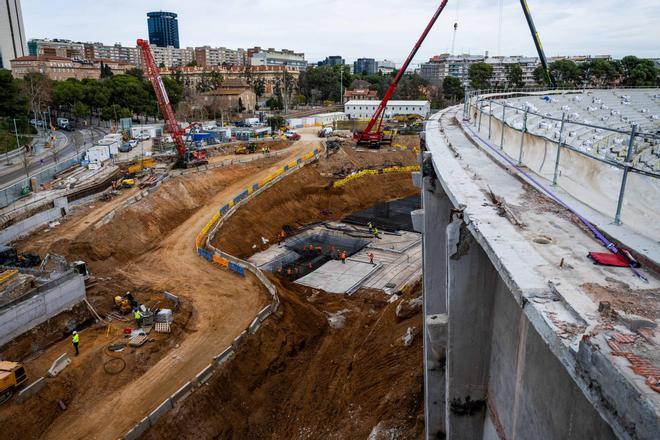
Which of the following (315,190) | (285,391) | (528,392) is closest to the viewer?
(528,392)

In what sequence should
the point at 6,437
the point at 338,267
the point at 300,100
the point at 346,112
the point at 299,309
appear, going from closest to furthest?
the point at 6,437 → the point at 299,309 → the point at 338,267 → the point at 346,112 → the point at 300,100

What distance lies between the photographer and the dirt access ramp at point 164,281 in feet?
50.2

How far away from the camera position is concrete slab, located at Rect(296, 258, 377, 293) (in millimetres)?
28078

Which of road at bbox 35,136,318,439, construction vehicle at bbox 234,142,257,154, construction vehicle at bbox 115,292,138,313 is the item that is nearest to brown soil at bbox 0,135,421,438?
road at bbox 35,136,318,439

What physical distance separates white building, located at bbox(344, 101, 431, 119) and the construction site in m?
34.9

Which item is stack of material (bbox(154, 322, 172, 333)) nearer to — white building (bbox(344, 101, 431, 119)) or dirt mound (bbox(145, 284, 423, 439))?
dirt mound (bbox(145, 284, 423, 439))

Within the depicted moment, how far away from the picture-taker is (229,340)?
62.4ft

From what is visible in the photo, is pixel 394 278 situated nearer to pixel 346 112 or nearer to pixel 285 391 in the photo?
pixel 285 391

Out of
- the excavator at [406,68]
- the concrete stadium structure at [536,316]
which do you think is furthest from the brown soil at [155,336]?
the excavator at [406,68]

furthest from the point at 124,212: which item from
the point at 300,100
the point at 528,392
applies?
the point at 300,100

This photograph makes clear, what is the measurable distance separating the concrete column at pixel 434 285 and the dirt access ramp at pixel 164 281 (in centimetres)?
996

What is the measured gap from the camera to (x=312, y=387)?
719 inches

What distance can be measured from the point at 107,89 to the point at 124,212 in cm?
4633

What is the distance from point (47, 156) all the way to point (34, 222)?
2496 centimetres
